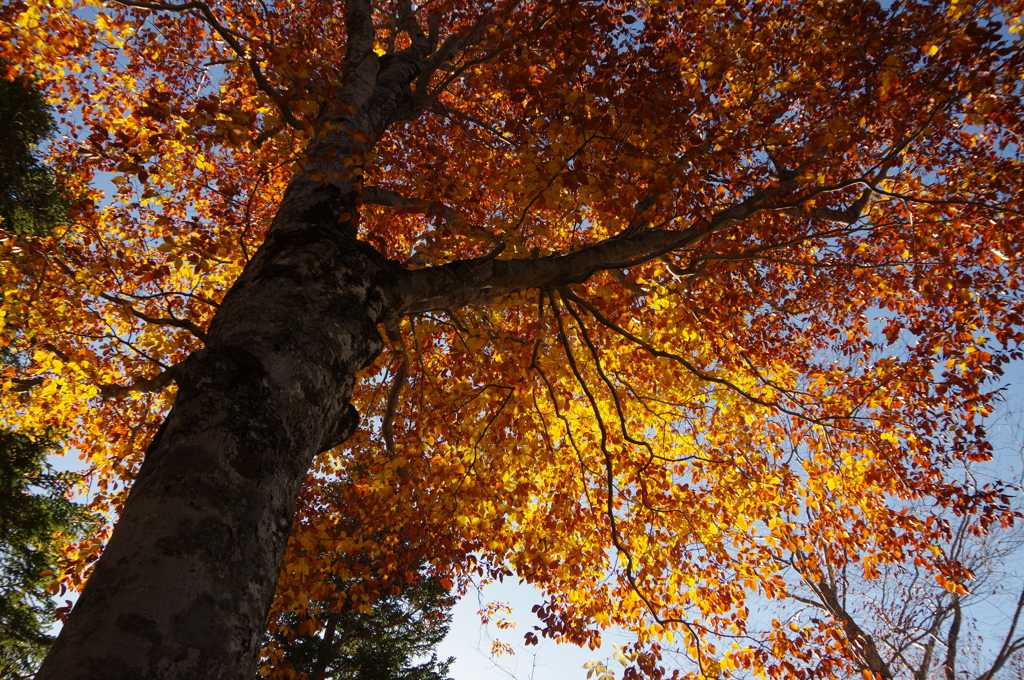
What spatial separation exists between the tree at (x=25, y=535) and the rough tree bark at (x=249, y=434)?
26.9ft

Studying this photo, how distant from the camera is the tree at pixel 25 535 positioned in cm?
778

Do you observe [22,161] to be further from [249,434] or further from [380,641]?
[380,641]

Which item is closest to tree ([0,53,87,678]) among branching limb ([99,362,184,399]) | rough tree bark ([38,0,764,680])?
branching limb ([99,362,184,399])

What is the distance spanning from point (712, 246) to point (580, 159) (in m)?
3.86

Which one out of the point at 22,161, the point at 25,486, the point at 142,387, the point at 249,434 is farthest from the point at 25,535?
the point at 249,434

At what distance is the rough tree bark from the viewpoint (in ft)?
4.34

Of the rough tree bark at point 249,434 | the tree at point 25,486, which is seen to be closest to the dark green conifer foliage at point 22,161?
the tree at point 25,486

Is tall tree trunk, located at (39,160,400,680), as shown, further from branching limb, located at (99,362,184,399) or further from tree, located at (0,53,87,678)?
tree, located at (0,53,87,678)

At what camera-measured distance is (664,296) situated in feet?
21.5

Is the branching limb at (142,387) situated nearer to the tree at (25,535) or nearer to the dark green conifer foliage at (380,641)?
the tree at (25,535)

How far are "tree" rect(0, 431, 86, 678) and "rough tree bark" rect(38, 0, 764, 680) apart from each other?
8196mm

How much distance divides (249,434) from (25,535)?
9630mm

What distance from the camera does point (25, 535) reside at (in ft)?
26.0

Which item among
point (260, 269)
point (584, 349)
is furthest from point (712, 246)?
point (260, 269)
